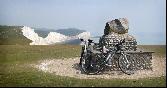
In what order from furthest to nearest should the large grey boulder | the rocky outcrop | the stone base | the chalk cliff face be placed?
1. the chalk cliff face
2. the large grey boulder
3. the rocky outcrop
4. the stone base

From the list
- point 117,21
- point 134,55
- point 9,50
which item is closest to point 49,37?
point 9,50

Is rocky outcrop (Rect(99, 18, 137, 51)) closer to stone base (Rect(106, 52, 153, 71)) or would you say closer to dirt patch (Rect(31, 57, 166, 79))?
stone base (Rect(106, 52, 153, 71))

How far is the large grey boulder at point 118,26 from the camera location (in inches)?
883

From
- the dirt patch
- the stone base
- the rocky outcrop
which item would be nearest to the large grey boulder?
the rocky outcrop

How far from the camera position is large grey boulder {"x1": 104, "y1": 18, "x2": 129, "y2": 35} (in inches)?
883

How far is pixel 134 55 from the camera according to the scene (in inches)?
809

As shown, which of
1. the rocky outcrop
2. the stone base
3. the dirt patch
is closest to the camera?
the dirt patch

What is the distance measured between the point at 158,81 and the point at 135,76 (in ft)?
6.67

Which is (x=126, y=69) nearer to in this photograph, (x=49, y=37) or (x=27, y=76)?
(x=27, y=76)

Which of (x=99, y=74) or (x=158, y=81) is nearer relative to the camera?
(x=158, y=81)

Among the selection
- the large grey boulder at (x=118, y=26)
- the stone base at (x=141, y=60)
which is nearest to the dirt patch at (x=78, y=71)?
the stone base at (x=141, y=60)

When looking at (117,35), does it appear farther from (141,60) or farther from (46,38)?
(46,38)

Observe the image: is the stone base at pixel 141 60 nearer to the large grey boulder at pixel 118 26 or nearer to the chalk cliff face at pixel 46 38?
the large grey boulder at pixel 118 26

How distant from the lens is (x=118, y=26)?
2261cm
